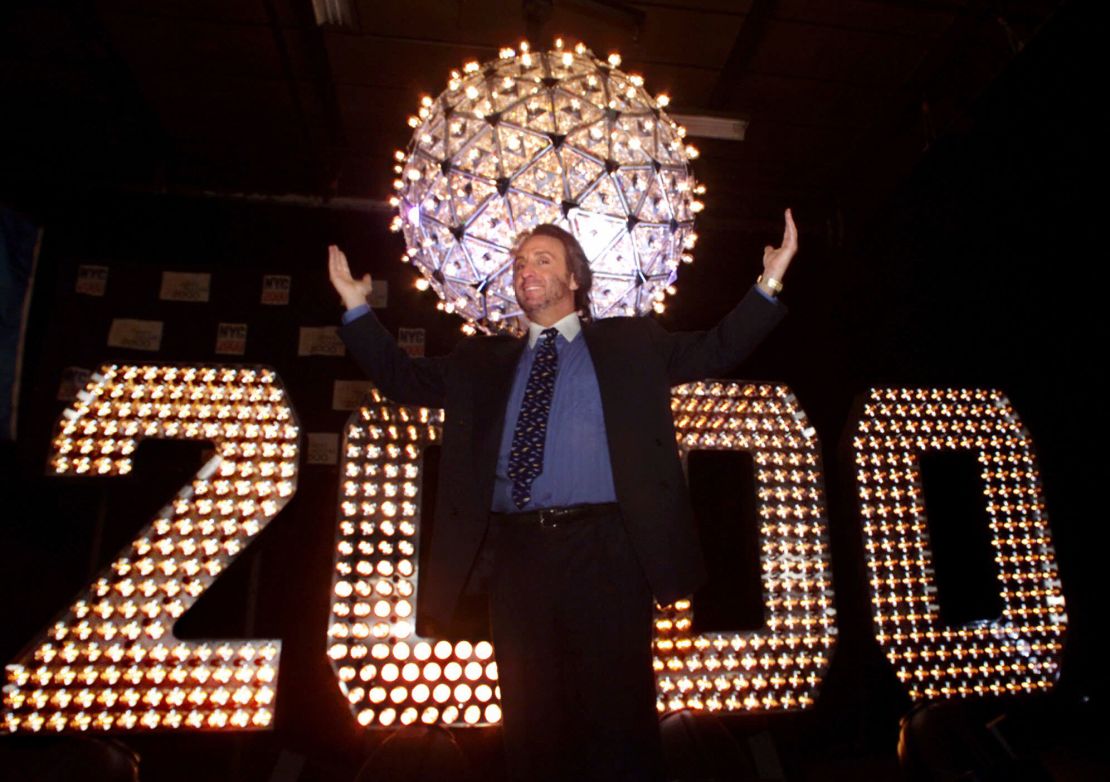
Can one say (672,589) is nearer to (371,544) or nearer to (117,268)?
(371,544)

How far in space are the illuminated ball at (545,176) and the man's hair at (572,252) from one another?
2 centimetres

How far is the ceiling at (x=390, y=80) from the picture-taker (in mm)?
2742

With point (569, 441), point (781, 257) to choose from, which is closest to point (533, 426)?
point (569, 441)

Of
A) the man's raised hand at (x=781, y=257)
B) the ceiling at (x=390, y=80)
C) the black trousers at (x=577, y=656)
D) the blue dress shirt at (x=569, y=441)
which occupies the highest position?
the ceiling at (x=390, y=80)

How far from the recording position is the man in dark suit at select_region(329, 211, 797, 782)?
1543mm

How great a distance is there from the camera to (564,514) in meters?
1.65

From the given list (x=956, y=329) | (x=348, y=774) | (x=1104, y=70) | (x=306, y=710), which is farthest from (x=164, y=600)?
(x=956, y=329)

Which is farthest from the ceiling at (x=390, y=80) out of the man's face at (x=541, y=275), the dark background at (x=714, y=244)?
the man's face at (x=541, y=275)

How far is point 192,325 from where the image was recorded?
3.53m

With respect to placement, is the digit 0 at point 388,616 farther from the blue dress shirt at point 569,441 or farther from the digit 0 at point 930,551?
the digit 0 at point 930,551

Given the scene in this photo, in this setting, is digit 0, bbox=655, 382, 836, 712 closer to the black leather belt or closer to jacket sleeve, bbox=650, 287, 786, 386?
jacket sleeve, bbox=650, 287, 786, 386

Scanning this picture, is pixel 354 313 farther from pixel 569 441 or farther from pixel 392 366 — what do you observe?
pixel 569 441

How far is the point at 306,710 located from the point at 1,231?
2.83 m

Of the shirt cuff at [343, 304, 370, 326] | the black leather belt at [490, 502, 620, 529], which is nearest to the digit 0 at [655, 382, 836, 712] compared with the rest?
the black leather belt at [490, 502, 620, 529]
